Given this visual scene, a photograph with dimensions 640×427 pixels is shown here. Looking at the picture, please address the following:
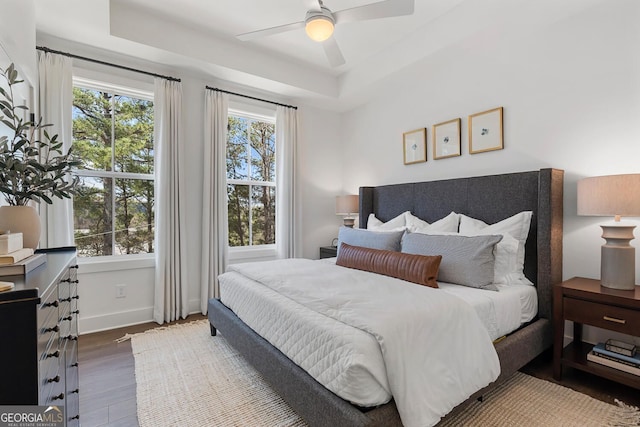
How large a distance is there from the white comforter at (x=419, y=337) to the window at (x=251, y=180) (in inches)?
90.4

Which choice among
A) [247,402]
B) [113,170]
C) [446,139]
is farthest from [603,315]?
[113,170]

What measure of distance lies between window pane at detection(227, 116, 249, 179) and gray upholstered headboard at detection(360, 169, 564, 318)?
2.11m

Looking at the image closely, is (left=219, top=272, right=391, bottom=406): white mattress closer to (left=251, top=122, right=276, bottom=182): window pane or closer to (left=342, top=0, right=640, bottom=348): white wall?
(left=342, top=0, right=640, bottom=348): white wall

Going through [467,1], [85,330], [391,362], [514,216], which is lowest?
[85,330]

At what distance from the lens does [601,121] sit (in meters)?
2.33

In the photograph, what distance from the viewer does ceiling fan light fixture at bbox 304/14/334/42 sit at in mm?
2152

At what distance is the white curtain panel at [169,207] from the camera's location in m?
3.29

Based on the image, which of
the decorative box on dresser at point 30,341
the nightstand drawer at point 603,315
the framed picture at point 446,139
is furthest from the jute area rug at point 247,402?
the framed picture at point 446,139

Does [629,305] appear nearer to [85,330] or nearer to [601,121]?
[601,121]

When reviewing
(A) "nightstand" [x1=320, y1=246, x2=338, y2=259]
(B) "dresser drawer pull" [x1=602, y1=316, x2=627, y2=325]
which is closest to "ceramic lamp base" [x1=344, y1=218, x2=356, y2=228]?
(A) "nightstand" [x1=320, y1=246, x2=338, y2=259]

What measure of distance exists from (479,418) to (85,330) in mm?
3508

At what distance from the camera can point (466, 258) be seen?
89.3 inches

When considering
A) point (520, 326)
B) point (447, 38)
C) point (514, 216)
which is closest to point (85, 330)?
point (520, 326)

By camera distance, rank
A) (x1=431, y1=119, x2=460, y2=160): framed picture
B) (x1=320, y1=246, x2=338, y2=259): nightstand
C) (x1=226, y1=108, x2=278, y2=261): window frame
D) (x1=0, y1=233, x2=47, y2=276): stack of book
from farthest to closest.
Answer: (x1=320, y1=246, x2=338, y2=259): nightstand
(x1=226, y1=108, x2=278, y2=261): window frame
(x1=431, y1=119, x2=460, y2=160): framed picture
(x1=0, y1=233, x2=47, y2=276): stack of book
